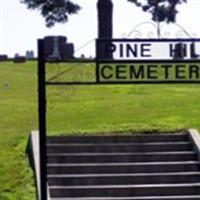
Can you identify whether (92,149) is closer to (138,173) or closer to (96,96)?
(138,173)

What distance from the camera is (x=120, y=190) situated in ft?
46.5

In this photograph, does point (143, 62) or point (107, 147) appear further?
point (107, 147)

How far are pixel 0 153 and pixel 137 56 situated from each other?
A: 197 inches

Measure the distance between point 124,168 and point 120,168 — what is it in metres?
0.06

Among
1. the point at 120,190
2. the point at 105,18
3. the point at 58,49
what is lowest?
the point at 120,190


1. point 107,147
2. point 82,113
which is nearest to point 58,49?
point 107,147

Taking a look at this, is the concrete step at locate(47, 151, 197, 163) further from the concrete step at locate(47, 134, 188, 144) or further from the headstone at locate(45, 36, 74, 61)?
the headstone at locate(45, 36, 74, 61)

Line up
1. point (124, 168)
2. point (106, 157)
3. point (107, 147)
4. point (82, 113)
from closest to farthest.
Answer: point (124, 168), point (106, 157), point (107, 147), point (82, 113)

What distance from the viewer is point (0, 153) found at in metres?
15.0

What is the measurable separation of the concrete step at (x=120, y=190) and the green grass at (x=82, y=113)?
2.08 ft

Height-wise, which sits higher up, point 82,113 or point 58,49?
point 58,49

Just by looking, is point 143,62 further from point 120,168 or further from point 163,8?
point 163,8

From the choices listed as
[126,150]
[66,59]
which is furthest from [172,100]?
[66,59]

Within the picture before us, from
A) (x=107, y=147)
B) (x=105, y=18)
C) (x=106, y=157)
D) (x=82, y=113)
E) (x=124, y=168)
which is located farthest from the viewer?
(x=105, y=18)
